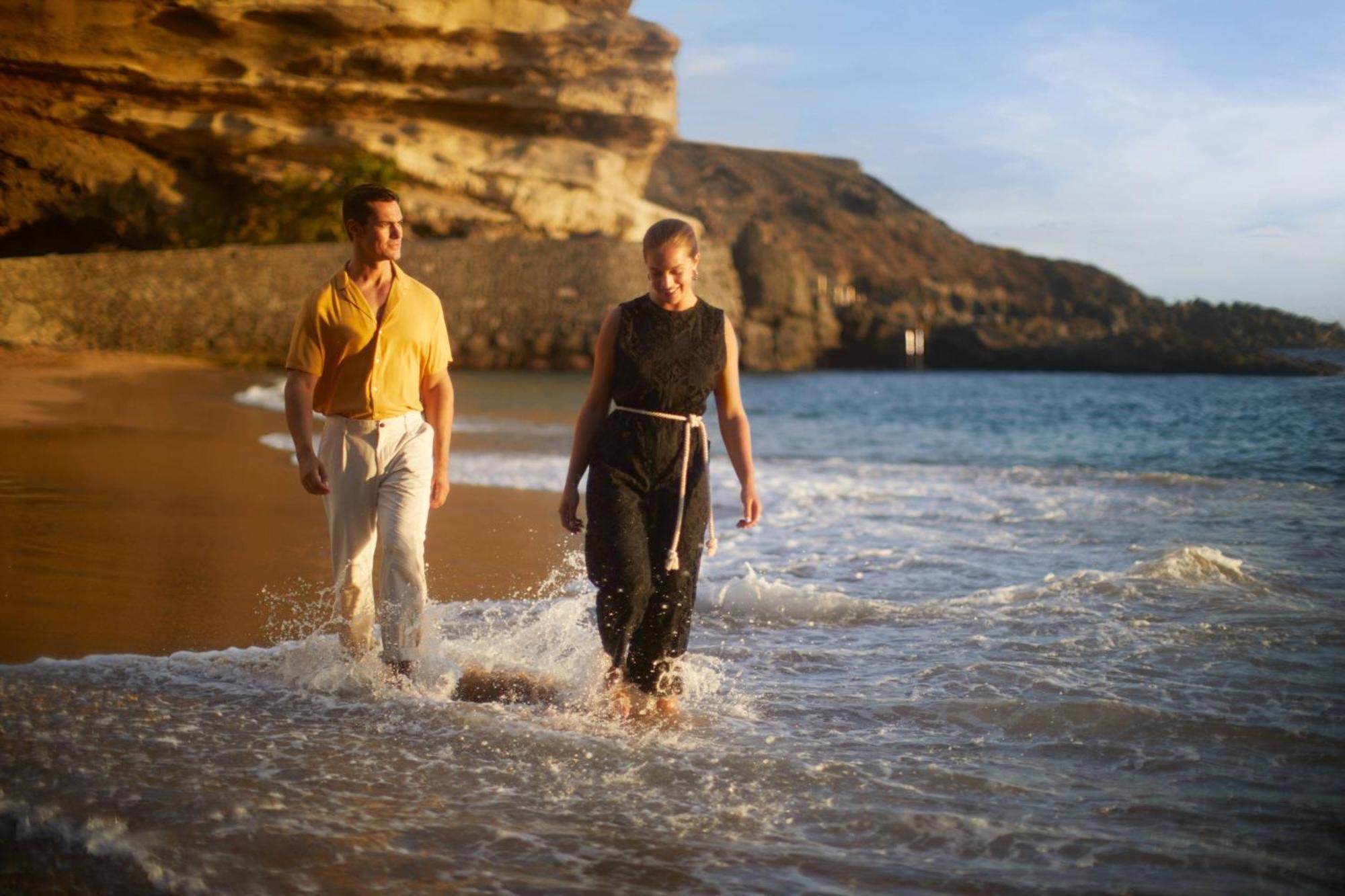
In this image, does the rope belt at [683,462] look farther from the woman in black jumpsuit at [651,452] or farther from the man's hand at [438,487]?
the man's hand at [438,487]

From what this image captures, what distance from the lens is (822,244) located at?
102m

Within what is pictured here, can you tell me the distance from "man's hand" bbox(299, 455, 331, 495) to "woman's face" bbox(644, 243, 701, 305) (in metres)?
1.21

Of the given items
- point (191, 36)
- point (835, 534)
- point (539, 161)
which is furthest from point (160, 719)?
point (539, 161)

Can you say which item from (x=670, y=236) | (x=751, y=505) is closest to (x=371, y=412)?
(x=670, y=236)

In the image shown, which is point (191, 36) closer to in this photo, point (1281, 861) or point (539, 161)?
point (539, 161)

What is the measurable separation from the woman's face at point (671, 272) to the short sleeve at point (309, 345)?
1.09 metres

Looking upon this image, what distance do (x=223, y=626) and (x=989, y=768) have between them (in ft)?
10.4

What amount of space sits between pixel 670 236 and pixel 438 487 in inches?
47.9

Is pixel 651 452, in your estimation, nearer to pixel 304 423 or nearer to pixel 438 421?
pixel 438 421

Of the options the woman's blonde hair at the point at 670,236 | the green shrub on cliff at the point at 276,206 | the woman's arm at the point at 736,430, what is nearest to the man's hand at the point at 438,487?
the woman's arm at the point at 736,430

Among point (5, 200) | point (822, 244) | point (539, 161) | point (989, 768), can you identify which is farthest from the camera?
point (822, 244)

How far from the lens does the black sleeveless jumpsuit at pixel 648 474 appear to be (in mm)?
4098

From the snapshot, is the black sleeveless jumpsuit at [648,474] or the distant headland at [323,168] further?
the distant headland at [323,168]

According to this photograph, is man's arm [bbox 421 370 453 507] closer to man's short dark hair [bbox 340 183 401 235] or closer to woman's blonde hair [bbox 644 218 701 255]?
man's short dark hair [bbox 340 183 401 235]
